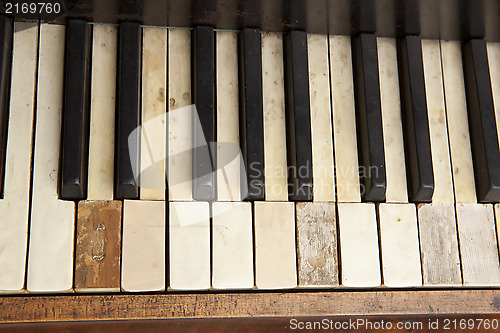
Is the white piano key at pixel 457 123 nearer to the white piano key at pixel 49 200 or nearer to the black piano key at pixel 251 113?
the black piano key at pixel 251 113

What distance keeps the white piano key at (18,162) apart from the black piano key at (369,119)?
0.90 m

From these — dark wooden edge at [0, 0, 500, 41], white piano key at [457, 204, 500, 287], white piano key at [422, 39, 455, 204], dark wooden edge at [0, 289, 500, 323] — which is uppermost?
dark wooden edge at [0, 0, 500, 41]

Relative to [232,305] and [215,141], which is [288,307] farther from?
[215,141]

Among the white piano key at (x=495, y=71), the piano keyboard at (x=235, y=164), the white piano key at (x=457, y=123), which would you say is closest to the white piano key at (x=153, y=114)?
the piano keyboard at (x=235, y=164)

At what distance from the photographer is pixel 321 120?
1.54 m

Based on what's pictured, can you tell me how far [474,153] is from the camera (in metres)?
1.58

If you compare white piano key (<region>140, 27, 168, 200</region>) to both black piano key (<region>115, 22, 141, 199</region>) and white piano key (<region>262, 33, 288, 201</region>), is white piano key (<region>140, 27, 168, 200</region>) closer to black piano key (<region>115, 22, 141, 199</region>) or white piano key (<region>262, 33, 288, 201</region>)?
black piano key (<region>115, 22, 141, 199</region>)

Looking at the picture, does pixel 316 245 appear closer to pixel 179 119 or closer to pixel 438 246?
pixel 438 246

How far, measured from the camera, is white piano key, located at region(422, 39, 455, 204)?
1.54m

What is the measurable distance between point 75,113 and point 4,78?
21 cm

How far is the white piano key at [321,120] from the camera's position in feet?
4.87

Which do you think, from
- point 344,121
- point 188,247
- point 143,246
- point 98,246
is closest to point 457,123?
point 344,121

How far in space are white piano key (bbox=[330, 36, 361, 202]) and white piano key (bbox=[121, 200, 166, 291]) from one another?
502 mm

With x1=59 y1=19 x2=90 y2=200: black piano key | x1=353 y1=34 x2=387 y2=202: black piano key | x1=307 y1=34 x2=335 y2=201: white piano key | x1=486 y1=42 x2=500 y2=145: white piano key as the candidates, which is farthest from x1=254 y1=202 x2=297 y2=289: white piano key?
x1=486 y1=42 x2=500 y2=145: white piano key
